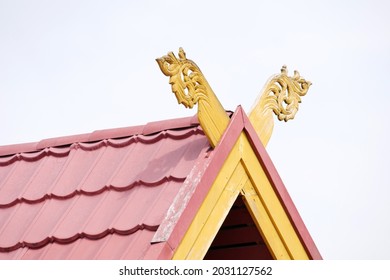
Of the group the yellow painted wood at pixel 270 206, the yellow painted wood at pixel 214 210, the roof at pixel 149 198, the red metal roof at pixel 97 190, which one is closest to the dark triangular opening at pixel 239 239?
the roof at pixel 149 198

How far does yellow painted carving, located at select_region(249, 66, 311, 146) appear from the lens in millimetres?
5980

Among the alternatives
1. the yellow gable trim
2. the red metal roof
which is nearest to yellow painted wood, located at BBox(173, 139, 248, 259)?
the yellow gable trim

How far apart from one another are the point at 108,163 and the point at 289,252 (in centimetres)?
113

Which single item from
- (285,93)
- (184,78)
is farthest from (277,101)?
(184,78)

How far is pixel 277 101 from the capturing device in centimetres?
615

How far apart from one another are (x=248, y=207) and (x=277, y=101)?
728 mm

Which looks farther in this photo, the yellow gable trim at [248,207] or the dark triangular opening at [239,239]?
the dark triangular opening at [239,239]

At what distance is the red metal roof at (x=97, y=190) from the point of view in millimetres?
5359

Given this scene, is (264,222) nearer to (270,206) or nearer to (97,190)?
(270,206)

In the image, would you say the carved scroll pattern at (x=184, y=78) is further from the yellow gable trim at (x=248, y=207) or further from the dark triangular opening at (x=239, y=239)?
the dark triangular opening at (x=239, y=239)

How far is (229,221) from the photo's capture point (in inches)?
249

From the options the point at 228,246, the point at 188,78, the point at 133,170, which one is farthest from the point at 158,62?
the point at 228,246

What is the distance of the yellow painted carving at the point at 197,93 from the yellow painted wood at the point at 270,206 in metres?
0.21
